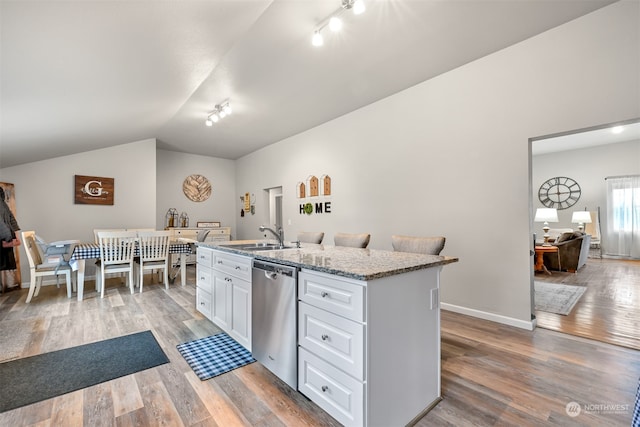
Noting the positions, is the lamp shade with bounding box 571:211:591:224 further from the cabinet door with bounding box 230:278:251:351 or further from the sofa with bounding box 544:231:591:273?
the cabinet door with bounding box 230:278:251:351

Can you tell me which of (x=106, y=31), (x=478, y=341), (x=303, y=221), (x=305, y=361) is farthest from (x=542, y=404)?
(x=303, y=221)

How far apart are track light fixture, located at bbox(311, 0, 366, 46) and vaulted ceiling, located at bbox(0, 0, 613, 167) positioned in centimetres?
5

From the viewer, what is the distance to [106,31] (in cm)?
195

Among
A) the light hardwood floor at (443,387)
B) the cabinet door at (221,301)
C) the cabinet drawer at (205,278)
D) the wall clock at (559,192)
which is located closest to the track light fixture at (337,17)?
the cabinet door at (221,301)

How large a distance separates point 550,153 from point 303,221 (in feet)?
A: 25.2

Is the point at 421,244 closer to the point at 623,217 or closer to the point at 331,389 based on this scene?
the point at 331,389

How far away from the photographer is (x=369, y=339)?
1.29 m

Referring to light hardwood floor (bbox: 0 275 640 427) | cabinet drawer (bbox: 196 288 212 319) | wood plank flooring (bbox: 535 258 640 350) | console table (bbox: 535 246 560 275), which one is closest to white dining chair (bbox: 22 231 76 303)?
light hardwood floor (bbox: 0 275 640 427)

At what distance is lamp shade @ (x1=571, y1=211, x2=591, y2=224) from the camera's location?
6863mm

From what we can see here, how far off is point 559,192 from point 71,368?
10.5 m

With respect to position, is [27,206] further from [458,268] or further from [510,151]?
[510,151]

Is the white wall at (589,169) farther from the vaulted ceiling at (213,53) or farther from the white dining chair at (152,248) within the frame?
the white dining chair at (152,248)

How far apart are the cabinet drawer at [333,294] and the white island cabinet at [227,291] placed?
2.32ft

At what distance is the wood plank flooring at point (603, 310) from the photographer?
101 inches
